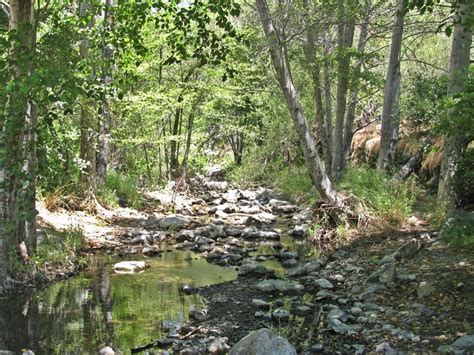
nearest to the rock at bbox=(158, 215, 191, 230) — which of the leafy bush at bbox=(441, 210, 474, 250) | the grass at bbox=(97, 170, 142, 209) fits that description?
the grass at bbox=(97, 170, 142, 209)

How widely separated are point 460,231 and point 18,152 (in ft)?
19.7

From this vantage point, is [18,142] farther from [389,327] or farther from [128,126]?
[128,126]

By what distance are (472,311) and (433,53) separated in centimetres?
1872

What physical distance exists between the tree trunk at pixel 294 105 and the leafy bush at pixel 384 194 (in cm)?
76

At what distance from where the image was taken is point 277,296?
7.04 metres

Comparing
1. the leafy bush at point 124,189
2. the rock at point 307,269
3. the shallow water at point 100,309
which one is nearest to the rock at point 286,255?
the rock at point 307,269

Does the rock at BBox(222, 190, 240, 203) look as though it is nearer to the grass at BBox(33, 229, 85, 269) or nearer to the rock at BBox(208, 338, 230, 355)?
the grass at BBox(33, 229, 85, 269)

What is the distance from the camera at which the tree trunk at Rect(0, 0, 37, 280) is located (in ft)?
15.4

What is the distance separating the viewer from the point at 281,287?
7277 mm

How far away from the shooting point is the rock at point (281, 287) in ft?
23.5

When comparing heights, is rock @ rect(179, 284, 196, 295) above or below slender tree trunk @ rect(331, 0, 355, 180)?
below

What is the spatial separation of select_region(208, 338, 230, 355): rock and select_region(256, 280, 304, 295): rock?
2191 millimetres

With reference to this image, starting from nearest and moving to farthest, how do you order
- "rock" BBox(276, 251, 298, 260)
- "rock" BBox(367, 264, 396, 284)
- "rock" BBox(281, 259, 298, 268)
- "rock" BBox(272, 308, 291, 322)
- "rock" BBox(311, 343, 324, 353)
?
"rock" BBox(311, 343, 324, 353) < "rock" BBox(272, 308, 291, 322) < "rock" BBox(367, 264, 396, 284) < "rock" BBox(281, 259, 298, 268) < "rock" BBox(276, 251, 298, 260)

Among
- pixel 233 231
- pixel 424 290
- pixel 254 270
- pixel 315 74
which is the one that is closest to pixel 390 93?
pixel 315 74
